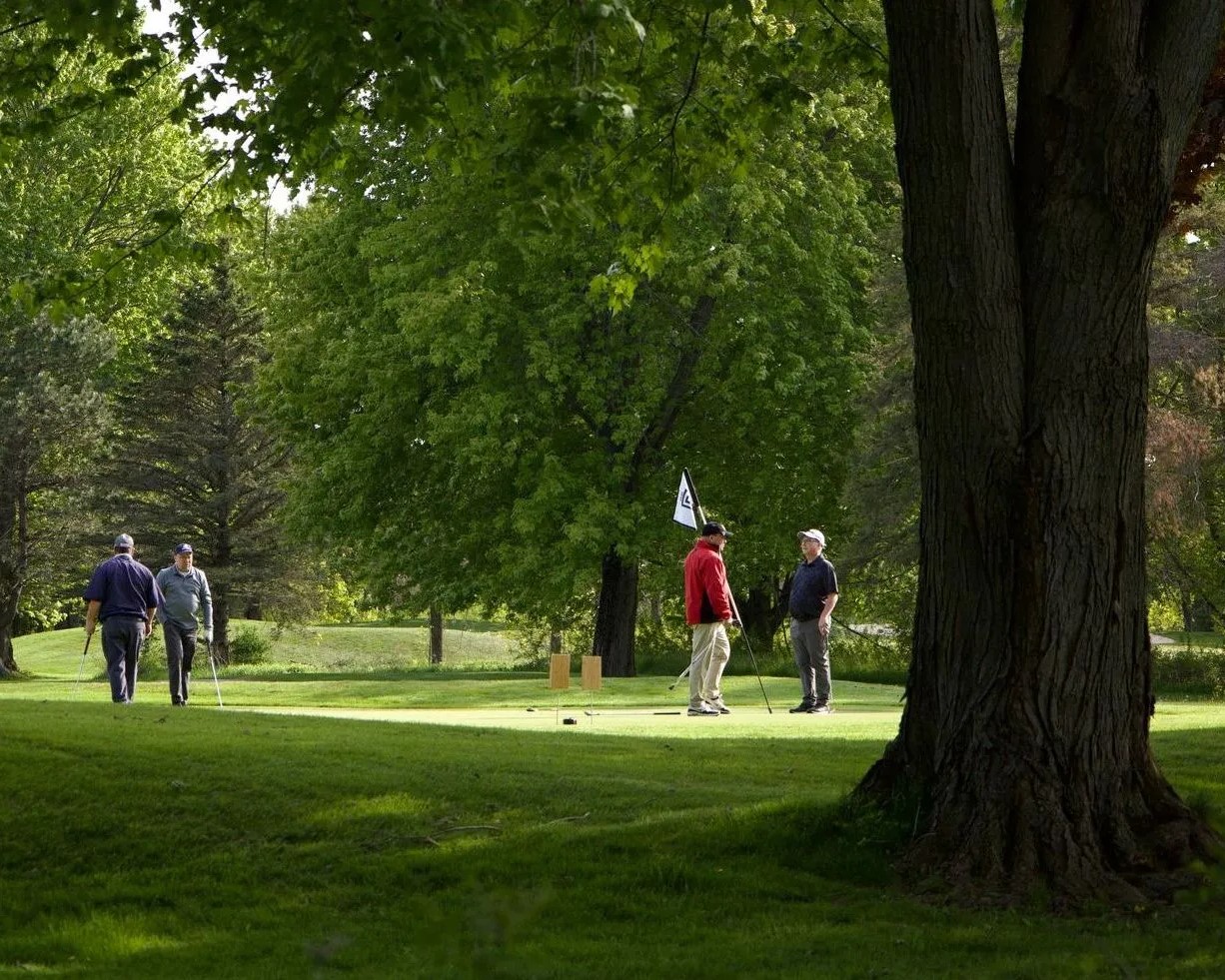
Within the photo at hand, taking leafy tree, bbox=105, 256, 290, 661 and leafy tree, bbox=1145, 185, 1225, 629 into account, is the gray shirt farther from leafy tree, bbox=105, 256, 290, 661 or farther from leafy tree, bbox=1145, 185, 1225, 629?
leafy tree, bbox=105, 256, 290, 661

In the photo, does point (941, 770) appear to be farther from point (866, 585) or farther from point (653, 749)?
point (866, 585)

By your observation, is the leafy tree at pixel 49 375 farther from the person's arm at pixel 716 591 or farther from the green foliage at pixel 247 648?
the person's arm at pixel 716 591

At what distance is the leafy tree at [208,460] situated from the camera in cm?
4594

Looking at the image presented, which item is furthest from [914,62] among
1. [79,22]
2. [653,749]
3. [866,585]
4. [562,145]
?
[866,585]

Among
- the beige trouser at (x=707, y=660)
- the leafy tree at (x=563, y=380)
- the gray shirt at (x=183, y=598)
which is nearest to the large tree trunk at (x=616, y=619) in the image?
the leafy tree at (x=563, y=380)

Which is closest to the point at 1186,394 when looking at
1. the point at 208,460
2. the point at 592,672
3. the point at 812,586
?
the point at 812,586

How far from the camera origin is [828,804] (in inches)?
364

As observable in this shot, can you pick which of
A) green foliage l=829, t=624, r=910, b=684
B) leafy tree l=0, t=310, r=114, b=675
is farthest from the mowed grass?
leafy tree l=0, t=310, r=114, b=675

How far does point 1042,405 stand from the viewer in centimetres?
827

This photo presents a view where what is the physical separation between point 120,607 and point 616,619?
50.2 feet

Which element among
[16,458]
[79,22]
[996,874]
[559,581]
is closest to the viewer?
[996,874]

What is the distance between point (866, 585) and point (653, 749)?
2557 cm

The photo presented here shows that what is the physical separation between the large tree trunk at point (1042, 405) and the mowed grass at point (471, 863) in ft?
2.02

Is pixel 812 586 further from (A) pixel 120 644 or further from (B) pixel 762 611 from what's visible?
(B) pixel 762 611
